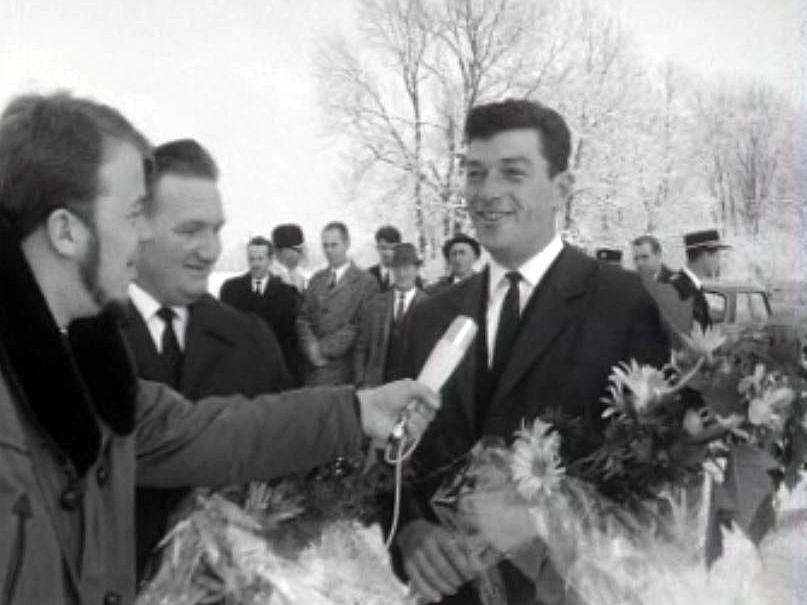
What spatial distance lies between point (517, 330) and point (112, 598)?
1269 mm

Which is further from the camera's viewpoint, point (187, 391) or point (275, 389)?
point (275, 389)

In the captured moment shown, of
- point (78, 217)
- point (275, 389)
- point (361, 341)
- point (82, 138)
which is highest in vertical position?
point (82, 138)

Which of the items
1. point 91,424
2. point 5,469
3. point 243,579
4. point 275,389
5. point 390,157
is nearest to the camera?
point 5,469

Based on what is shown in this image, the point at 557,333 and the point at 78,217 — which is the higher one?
the point at 78,217

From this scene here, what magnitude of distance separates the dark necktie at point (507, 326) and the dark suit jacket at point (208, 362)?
678 millimetres

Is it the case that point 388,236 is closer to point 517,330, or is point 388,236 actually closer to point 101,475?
point 517,330

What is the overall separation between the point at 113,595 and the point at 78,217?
749 millimetres

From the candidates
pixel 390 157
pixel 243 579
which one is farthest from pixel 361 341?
pixel 390 157

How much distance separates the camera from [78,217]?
6.64 feet

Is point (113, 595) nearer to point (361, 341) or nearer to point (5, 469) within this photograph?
point (5, 469)

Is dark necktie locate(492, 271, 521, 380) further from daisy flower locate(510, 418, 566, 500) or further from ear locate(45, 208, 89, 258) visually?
ear locate(45, 208, 89, 258)

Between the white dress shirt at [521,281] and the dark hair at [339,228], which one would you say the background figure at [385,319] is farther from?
the white dress shirt at [521,281]

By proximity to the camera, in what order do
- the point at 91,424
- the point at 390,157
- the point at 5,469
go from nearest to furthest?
the point at 5,469
the point at 91,424
the point at 390,157

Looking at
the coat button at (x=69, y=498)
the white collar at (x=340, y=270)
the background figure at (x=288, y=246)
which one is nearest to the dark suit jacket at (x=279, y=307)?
the white collar at (x=340, y=270)
